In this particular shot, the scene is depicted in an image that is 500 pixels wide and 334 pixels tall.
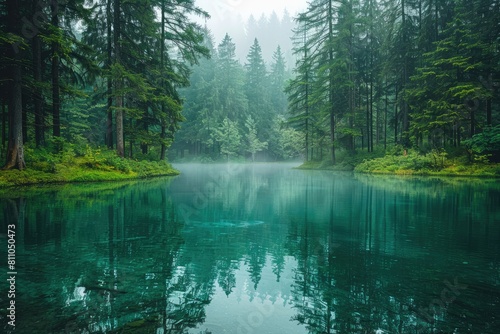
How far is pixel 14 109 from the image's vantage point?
16219 millimetres

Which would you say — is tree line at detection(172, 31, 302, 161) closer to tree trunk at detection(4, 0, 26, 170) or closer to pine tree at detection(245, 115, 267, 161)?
pine tree at detection(245, 115, 267, 161)

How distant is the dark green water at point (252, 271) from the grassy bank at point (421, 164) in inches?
678

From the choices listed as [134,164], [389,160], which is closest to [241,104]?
[389,160]

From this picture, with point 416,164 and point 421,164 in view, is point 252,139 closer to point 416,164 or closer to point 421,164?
point 416,164

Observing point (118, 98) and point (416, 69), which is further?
point (416, 69)

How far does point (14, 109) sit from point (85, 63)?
5934 mm

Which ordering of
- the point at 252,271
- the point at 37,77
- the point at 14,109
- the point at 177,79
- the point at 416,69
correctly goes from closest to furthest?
the point at 252,271 → the point at 14,109 → the point at 37,77 → the point at 177,79 → the point at 416,69

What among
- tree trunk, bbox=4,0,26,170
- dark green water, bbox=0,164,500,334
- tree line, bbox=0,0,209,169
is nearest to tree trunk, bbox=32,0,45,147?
tree line, bbox=0,0,209,169

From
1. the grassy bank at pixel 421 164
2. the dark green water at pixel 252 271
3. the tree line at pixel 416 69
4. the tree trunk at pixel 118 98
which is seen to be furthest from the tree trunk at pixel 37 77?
the grassy bank at pixel 421 164

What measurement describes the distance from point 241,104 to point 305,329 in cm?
7318

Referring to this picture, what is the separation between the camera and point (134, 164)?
25422 mm

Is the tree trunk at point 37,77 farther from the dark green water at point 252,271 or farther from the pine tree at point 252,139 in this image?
the pine tree at point 252,139

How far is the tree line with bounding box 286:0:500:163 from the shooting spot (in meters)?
26.5

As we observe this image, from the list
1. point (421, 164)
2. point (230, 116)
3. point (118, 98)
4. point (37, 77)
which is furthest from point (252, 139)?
point (37, 77)
